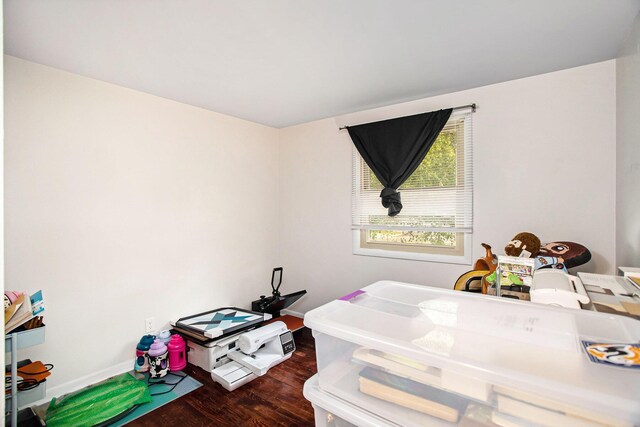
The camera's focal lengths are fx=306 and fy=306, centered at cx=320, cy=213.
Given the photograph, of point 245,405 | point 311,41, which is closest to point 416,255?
point 245,405

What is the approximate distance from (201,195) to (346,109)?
165 centimetres

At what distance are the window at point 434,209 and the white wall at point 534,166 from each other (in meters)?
0.08

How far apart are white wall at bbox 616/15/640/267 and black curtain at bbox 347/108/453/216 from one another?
40.3 inches

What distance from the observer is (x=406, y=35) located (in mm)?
1729

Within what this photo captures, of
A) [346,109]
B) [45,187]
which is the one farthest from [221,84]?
[45,187]

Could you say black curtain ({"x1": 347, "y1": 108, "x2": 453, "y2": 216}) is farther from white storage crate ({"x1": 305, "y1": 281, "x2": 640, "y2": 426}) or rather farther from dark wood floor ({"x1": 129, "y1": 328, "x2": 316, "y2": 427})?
white storage crate ({"x1": 305, "y1": 281, "x2": 640, "y2": 426})

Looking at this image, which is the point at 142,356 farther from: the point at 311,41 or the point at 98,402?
the point at 311,41

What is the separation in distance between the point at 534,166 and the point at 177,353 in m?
3.15

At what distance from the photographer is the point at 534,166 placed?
2258 mm

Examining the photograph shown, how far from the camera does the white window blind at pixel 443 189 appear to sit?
2.54m

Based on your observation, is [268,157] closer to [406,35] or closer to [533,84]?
[406,35]

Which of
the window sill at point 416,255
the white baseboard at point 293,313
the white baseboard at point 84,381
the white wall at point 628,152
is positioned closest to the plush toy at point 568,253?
the white wall at point 628,152

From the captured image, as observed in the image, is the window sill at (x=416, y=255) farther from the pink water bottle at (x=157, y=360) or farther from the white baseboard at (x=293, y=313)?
the pink water bottle at (x=157, y=360)

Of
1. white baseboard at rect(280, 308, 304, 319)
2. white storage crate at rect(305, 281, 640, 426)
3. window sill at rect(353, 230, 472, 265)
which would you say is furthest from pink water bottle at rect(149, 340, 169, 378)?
white storage crate at rect(305, 281, 640, 426)
